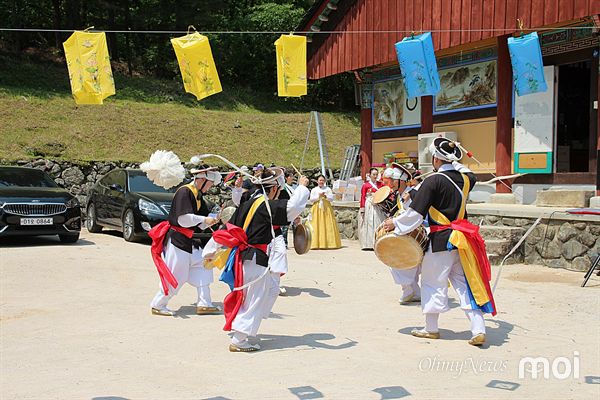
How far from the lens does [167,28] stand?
34.6 m

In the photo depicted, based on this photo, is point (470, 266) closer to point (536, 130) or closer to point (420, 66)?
point (420, 66)

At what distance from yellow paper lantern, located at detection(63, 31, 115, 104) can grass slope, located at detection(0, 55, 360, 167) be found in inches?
256

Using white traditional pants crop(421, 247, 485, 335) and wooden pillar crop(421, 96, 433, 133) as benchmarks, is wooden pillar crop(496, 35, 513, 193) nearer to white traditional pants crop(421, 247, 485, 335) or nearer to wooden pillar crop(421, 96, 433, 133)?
wooden pillar crop(421, 96, 433, 133)

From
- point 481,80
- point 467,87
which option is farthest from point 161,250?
point 467,87

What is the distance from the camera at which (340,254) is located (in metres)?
13.3

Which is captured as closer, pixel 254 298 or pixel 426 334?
pixel 254 298

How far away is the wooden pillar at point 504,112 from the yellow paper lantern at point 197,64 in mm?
6717

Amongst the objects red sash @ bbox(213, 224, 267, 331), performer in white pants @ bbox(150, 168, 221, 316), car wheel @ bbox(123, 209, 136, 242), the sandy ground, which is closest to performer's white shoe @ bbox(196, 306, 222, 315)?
performer in white pants @ bbox(150, 168, 221, 316)

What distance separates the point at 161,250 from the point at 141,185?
7.31m

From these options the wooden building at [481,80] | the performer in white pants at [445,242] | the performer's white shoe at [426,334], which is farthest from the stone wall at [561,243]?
the performer's white shoe at [426,334]

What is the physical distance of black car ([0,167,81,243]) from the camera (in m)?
12.3

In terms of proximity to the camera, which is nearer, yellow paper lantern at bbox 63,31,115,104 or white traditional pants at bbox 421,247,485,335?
white traditional pants at bbox 421,247,485,335

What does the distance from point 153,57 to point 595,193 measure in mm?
26686

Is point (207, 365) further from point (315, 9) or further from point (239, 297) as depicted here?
point (315, 9)
